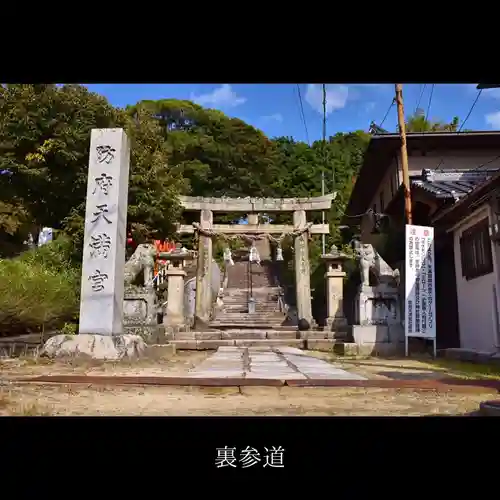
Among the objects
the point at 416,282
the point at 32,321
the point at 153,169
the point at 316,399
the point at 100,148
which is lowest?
the point at 316,399

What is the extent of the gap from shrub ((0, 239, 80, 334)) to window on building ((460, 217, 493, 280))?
23.3ft

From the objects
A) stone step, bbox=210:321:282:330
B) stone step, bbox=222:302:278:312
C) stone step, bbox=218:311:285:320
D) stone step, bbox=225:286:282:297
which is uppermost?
stone step, bbox=225:286:282:297

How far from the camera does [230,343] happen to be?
11.2 m

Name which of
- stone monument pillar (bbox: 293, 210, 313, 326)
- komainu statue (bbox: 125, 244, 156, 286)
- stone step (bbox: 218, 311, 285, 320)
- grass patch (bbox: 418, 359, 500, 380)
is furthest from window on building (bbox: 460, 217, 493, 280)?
stone step (bbox: 218, 311, 285, 320)

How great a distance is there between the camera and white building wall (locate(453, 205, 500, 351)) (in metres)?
7.46

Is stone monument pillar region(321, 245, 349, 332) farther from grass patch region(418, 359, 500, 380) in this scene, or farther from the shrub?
the shrub

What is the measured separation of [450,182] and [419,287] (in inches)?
147

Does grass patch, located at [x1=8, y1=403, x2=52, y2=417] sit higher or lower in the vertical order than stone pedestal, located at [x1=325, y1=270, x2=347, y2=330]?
lower

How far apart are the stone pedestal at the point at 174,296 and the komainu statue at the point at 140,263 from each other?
2365 millimetres
